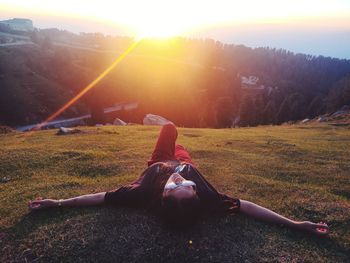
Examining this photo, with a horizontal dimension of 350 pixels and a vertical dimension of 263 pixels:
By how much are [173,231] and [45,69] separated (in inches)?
4375

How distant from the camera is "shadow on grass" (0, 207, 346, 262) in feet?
22.2

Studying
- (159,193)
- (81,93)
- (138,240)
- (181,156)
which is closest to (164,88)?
(81,93)

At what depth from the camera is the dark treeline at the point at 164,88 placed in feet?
266

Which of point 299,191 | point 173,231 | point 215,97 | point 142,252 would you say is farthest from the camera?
point 215,97

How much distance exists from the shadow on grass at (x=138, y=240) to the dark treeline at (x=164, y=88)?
205 ft

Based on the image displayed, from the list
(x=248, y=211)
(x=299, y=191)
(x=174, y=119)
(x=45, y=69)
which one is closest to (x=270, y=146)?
(x=299, y=191)

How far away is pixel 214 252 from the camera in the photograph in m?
6.87

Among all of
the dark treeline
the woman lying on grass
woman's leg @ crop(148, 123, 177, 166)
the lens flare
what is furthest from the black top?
the dark treeline

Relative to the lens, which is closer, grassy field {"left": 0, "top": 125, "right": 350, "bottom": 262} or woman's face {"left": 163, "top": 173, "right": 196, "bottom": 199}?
woman's face {"left": 163, "top": 173, "right": 196, "bottom": 199}

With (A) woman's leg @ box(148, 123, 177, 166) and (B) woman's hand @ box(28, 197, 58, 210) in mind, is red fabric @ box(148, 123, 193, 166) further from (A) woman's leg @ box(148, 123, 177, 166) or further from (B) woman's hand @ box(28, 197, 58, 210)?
(B) woman's hand @ box(28, 197, 58, 210)

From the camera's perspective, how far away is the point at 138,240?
7.16m

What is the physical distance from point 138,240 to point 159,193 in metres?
1.13

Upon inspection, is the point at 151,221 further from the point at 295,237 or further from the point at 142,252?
the point at 295,237

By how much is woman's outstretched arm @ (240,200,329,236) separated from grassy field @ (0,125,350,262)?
0.49ft
